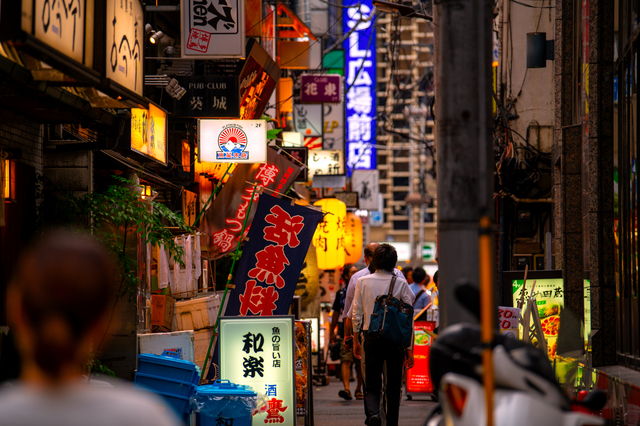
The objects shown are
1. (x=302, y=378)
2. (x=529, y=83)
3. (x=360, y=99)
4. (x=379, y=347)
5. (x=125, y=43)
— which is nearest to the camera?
(x=125, y=43)

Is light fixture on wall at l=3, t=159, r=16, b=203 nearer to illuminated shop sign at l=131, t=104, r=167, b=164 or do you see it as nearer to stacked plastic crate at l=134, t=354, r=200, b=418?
illuminated shop sign at l=131, t=104, r=167, b=164

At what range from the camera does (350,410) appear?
1192cm

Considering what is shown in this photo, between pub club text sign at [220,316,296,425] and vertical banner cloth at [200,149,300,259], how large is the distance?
17.6 ft

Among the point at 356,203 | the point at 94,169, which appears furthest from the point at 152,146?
the point at 356,203

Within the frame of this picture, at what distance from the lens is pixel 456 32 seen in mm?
4340

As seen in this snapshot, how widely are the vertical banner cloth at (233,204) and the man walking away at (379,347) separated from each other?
18.7 feet

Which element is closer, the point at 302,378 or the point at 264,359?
the point at 264,359

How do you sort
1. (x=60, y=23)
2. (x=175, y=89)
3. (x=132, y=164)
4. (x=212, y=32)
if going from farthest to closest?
(x=175, y=89) → (x=212, y=32) → (x=132, y=164) → (x=60, y=23)

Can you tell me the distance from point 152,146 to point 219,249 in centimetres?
344

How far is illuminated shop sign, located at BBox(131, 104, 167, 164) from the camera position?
10.6m

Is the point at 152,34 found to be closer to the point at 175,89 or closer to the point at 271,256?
the point at 175,89

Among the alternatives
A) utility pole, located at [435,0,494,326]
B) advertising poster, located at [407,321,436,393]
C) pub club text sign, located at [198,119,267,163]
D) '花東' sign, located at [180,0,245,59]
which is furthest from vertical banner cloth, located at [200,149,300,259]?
utility pole, located at [435,0,494,326]

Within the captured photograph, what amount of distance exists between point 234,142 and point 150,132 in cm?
288

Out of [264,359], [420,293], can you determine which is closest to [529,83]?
[420,293]
